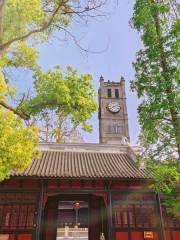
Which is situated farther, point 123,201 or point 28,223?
point 123,201

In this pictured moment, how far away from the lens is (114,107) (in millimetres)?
39750

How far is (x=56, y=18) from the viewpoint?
6.12 metres

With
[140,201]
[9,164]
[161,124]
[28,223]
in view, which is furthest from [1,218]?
[161,124]

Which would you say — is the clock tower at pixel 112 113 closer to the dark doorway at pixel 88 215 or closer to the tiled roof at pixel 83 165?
the tiled roof at pixel 83 165

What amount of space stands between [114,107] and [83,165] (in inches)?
1197

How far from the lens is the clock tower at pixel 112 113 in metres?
36.8

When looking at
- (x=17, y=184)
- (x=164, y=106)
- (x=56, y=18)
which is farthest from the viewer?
(x=17, y=184)

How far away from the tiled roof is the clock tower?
24.1m

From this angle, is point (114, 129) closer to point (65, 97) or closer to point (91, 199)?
point (91, 199)

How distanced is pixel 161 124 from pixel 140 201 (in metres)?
4.56

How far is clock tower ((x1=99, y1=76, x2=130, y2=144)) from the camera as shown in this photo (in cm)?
3684

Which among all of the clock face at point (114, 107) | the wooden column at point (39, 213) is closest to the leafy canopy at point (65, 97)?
the wooden column at point (39, 213)

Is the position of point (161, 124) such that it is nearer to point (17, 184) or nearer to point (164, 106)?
point (164, 106)

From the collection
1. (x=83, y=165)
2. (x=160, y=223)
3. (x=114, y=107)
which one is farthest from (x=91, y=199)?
(x=114, y=107)
